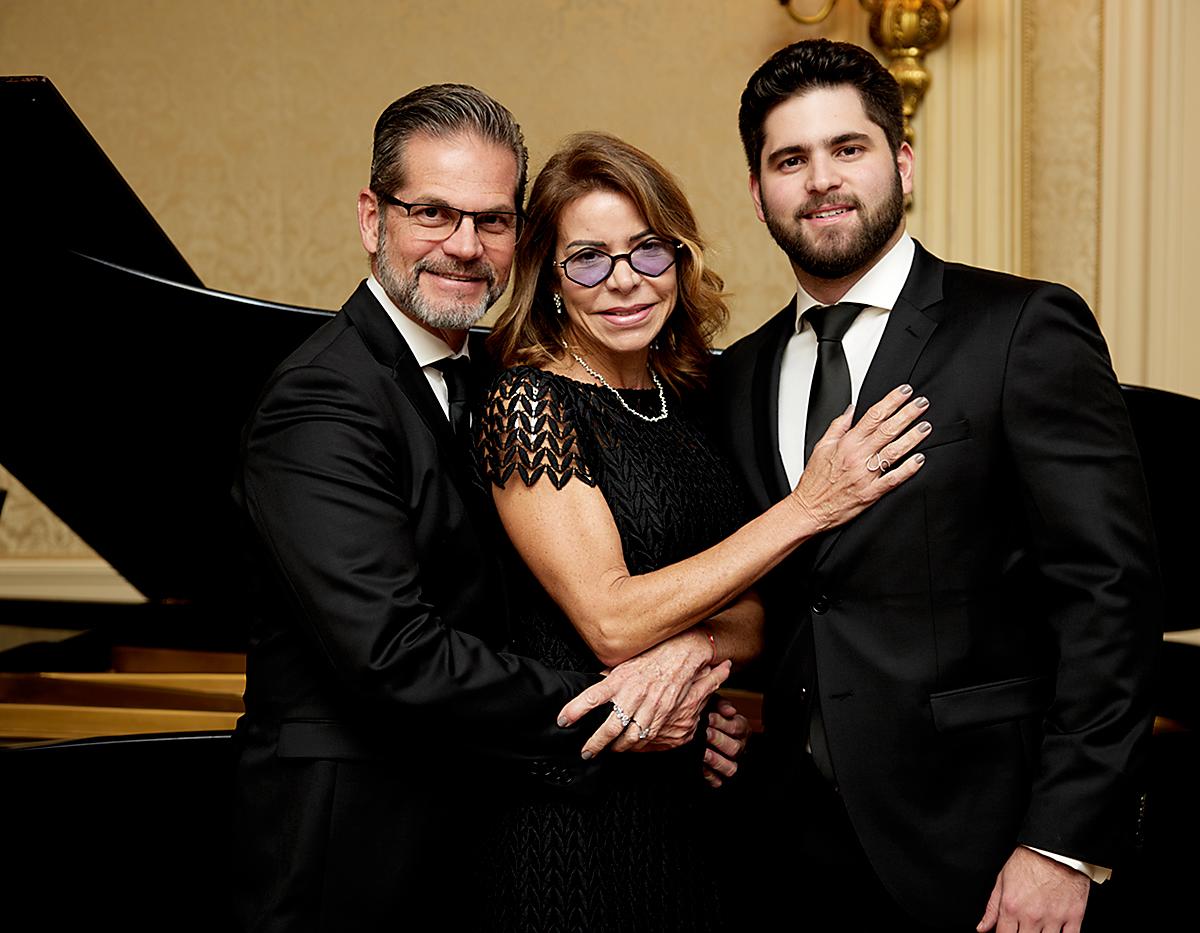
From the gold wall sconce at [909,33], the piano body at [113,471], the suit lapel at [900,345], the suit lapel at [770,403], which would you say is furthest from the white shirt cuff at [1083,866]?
the gold wall sconce at [909,33]

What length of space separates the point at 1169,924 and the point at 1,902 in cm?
218

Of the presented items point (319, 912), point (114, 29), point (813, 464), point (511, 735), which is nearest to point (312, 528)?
point (511, 735)

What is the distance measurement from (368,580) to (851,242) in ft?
3.13

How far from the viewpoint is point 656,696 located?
2.09m

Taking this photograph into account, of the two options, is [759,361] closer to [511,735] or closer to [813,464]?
[813,464]

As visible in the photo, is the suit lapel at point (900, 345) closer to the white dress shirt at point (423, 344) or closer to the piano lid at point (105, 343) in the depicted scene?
the white dress shirt at point (423, 344)

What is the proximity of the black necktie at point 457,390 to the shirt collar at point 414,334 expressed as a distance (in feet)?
0.08

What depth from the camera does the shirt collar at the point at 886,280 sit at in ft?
7.16

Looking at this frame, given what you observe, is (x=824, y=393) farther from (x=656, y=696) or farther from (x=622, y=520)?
(x=656, y=696)

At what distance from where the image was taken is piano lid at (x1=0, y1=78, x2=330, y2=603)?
2.69 m

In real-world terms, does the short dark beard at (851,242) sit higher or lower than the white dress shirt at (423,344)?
higher

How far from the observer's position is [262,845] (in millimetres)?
2059

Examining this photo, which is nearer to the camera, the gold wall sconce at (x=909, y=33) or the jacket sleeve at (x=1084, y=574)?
the jacket sleeve at (x=1084, y=574)

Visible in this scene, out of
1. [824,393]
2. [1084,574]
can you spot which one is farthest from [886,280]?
[1084,574]
